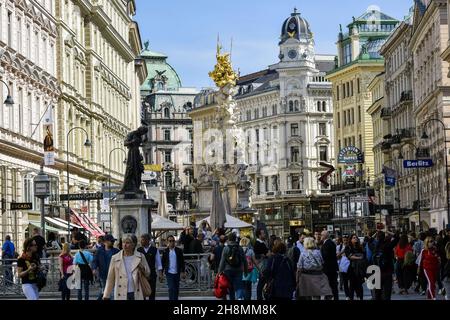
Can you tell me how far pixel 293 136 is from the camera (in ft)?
566

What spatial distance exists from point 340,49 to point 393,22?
660 cm

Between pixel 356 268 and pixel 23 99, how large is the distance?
3187 cm

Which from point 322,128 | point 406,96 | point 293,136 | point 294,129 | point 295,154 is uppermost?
point 322,128

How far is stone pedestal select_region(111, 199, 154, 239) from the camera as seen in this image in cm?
4062

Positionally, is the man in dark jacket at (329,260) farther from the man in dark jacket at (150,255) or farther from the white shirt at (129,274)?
the white shirt at (129,274)

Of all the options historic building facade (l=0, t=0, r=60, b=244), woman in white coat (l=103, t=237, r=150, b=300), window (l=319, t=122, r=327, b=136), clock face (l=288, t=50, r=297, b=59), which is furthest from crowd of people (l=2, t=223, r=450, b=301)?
clock face (l=288, t=50, r=297, b=59)

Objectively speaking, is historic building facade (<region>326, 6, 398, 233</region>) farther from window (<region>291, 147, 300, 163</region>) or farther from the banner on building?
the banner on building

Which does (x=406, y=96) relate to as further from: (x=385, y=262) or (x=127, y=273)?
(x=127, y=273)

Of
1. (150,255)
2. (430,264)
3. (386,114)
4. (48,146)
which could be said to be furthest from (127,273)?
(386,114)

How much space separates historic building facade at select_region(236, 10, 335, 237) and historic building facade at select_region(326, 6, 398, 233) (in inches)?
812

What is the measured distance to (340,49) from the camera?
472 feet

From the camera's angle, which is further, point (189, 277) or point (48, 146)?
point (48, 146)
